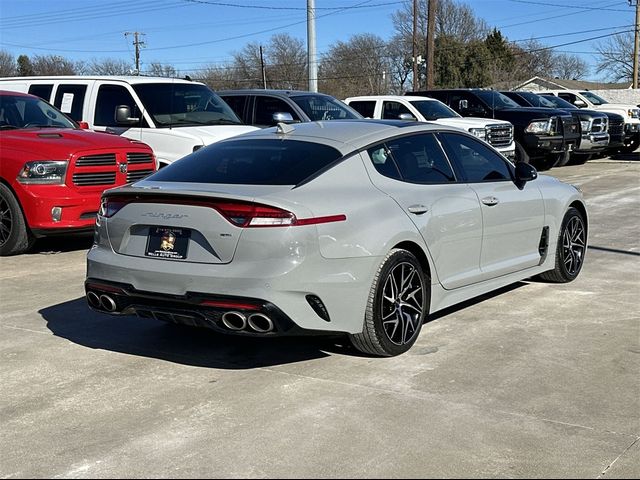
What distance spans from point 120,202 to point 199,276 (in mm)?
889

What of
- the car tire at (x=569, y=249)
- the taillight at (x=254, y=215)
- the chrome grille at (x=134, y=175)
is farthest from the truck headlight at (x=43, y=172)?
the car tire at (x=569, y=249)

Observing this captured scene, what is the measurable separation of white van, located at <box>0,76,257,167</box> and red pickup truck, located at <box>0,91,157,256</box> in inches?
57.5

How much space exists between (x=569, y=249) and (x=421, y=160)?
2.31m

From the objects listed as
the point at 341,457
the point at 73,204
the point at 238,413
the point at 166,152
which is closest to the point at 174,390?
the point at 238,413

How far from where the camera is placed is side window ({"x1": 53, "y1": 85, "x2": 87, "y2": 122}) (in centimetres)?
1252

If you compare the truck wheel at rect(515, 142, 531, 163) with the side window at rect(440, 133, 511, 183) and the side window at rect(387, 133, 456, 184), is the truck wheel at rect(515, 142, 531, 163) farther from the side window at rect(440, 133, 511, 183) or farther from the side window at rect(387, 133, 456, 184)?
the side window at rect(387, 133, 456, 184)

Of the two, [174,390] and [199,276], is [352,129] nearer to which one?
[199,276]

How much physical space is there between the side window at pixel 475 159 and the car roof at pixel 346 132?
15 centimetres

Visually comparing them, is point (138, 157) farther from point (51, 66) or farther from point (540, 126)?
point (51, 66)

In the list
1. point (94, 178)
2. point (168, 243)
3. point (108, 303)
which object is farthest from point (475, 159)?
point (94, 178)

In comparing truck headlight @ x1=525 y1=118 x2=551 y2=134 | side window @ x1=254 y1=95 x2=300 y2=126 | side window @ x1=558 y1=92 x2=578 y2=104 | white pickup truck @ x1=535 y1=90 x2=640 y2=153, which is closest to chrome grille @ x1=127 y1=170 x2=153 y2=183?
side window @ x1=254 y1=95 x2=300 y2=126

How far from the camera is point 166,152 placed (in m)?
11.4

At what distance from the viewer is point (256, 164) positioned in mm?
5672

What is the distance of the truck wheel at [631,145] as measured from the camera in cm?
2537
